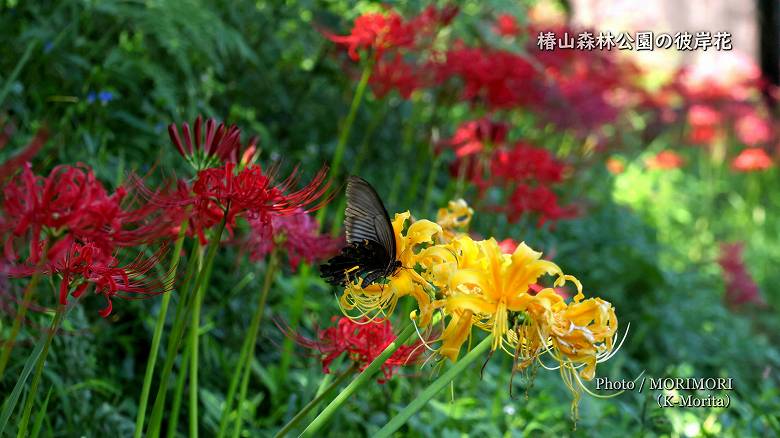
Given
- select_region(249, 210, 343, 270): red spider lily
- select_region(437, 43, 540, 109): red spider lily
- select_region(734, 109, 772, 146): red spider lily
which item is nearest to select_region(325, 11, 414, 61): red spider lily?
select_region(249, 210, 343, 270): red spider lily

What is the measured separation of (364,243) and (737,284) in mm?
2993

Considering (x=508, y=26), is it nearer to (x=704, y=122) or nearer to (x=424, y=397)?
(x=704, y=122)

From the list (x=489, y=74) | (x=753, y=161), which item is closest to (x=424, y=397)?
(x=489, y=74)

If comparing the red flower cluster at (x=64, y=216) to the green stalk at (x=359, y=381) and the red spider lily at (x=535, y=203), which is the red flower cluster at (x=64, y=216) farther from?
the red spider lily at (x=535, y=203)

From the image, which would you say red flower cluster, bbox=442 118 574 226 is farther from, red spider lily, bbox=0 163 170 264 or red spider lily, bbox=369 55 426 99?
red spider lily, bbox=0 163 170 264

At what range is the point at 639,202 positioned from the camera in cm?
484

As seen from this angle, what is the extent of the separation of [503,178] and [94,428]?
1.18 metres

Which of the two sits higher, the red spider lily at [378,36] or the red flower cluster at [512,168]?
the red spider lily at [378,36]

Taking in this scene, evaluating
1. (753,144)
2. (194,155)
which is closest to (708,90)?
(753,144)

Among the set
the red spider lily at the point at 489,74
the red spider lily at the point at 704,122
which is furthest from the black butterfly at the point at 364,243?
the red spider lily at the point at 704,122

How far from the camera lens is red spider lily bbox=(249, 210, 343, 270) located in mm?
1407

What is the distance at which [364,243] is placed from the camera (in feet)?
3.78

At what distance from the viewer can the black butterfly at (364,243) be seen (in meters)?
1.09

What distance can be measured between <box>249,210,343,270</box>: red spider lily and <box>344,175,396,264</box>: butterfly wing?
0.73ft
